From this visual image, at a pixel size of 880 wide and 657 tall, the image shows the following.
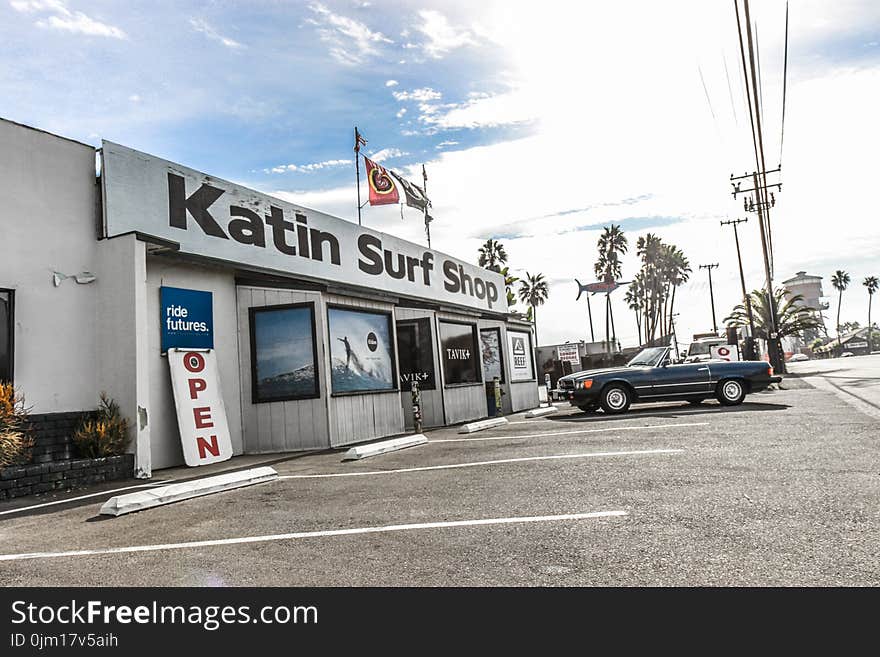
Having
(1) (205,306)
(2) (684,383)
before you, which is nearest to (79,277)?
(1) (205,306)

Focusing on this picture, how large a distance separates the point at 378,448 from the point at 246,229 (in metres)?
5.66

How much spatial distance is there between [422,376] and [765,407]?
338 inches

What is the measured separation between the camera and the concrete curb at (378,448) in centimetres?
1022

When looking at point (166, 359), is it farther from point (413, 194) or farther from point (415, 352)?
point (413, 194)

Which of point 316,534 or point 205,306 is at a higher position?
point 205,306

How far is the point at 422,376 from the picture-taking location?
17750 mm

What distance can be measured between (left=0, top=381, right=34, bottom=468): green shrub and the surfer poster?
5504 millimetres

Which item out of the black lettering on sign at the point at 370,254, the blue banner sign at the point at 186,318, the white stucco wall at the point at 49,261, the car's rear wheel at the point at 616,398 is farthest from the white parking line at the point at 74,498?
the car's rear wheel at the point at 616,398

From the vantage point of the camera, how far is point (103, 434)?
361 inches

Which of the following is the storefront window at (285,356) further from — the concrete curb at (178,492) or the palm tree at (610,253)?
the palm tree at (610,253)

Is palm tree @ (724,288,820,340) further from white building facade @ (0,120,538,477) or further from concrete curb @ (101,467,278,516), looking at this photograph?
concrete curb @ (101,467,278,516)

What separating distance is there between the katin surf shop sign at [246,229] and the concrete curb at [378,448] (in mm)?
4741

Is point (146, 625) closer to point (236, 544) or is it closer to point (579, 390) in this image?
point (236, 544)

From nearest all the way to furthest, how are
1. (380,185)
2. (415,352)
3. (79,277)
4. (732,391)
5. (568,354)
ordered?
1. (79,277)
2. (732,391)
3. (415,352)
4. (380,185)
5. (568,354)
